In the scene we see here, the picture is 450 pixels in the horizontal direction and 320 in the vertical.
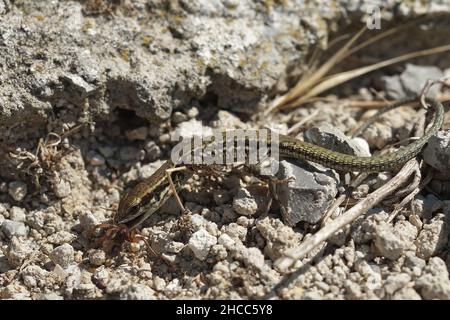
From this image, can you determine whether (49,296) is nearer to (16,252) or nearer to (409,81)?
(16,252)

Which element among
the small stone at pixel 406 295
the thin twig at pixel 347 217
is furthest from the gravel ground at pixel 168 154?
the thin twig at pixel 347 217

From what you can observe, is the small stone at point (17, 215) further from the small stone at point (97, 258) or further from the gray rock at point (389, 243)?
the gray rock at point (389, 243)

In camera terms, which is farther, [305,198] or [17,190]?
[17,190]

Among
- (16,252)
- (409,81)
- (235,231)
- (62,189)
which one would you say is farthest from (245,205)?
(409,81)

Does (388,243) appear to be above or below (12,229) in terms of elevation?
below

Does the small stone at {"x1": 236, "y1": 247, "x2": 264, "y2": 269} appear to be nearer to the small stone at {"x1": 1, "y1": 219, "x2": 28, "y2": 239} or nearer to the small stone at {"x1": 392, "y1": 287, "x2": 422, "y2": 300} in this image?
the small stone at {"x1": 392, "y1": 287, "x2": 422, "y2": 300}

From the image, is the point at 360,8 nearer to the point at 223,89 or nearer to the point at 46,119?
the point at 223,89

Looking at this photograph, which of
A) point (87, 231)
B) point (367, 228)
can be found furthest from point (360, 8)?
point (87, 231)
